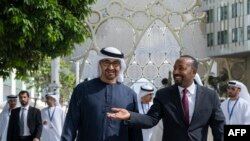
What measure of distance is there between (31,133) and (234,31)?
165 feet

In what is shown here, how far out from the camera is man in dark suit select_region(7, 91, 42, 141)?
13.5 m

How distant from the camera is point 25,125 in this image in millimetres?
13570

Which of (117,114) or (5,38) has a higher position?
(5,38)

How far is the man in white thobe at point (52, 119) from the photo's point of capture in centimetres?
1560

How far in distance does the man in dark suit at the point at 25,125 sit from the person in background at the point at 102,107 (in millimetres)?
6683

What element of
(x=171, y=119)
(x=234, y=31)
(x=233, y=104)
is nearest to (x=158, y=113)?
(x=171, y=119)

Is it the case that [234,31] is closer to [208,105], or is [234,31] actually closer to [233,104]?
[233,104]

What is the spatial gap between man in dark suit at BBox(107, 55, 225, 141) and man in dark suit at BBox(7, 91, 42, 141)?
278 inches

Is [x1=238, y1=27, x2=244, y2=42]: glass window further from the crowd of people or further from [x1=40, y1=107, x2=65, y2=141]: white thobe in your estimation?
the crowd of people

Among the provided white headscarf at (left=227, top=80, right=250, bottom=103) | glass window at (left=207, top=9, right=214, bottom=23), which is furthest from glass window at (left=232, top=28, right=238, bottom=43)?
white headscarf at (left=227, top=80, right=250, bottom=103)

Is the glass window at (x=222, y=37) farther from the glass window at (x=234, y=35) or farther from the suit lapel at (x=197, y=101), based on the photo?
the suit lapel at (x=197, y=101)

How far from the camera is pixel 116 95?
693 centimetres

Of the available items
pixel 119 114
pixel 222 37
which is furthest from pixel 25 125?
pixel 222 37

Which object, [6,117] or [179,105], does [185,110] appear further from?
[6,117]
